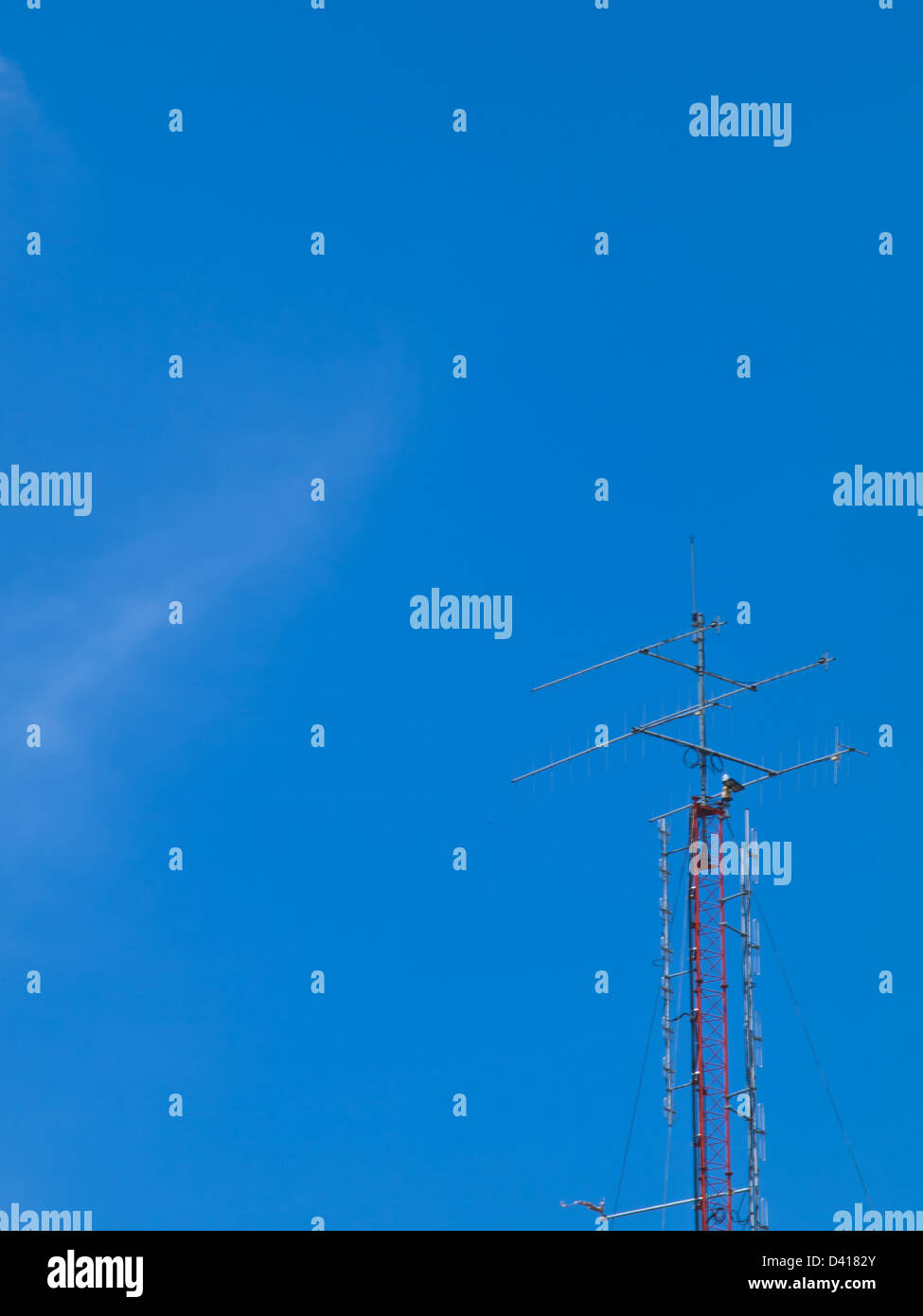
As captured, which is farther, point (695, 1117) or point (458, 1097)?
point (458, 1097)
